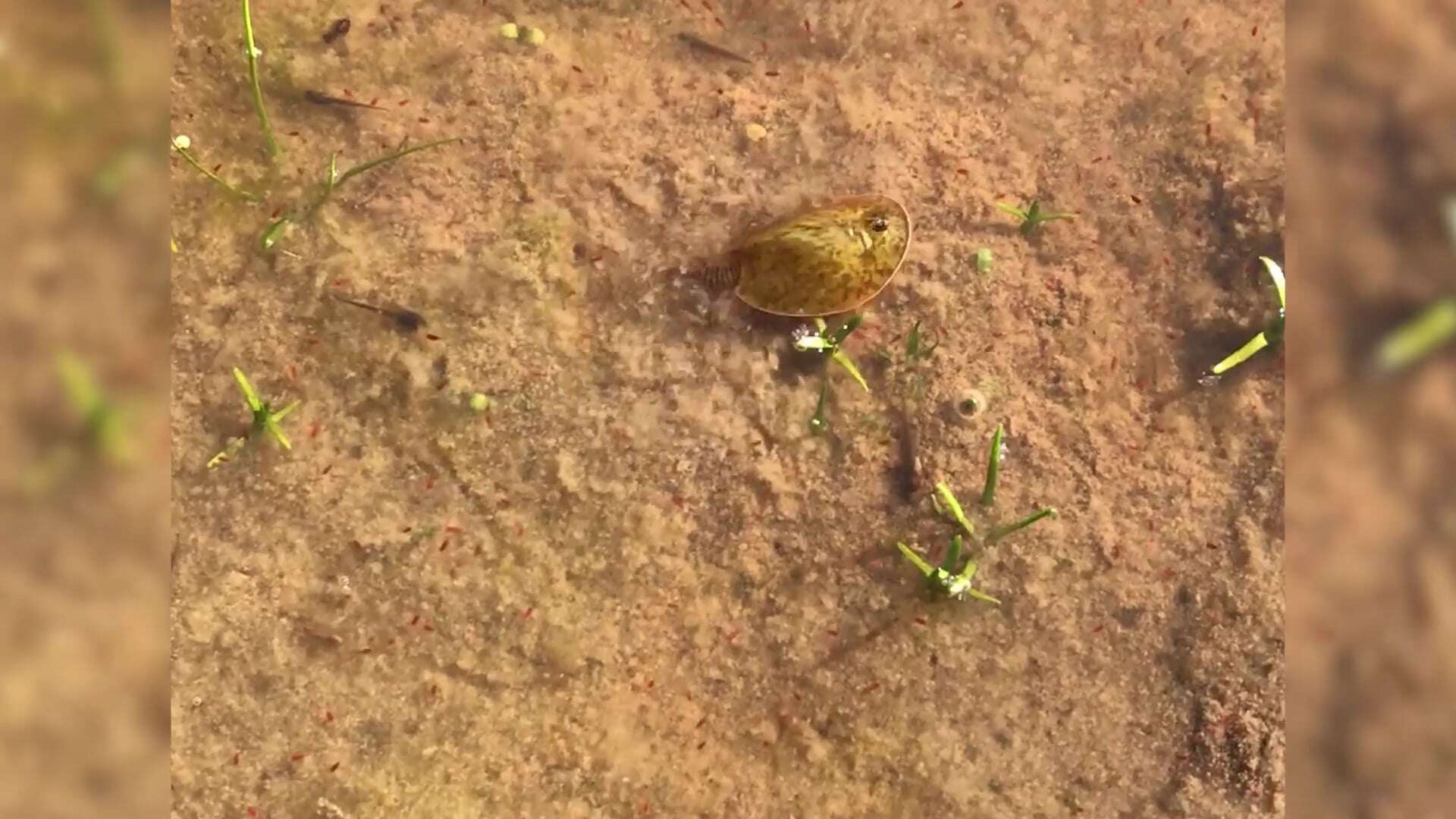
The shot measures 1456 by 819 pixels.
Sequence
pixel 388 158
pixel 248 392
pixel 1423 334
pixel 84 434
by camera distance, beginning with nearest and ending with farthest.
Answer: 1. pixel 1423 334
2. pixel 84 434
3. pixel 248 392
4. pixel 388 158

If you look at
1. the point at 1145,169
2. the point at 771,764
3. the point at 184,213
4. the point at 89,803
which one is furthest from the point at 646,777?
the point at 1145,169

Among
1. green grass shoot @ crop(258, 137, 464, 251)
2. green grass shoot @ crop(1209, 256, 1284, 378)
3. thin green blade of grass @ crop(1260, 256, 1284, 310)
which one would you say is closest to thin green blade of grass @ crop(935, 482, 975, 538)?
green grass shoot @ crop(1209, 256, 1284, 378)

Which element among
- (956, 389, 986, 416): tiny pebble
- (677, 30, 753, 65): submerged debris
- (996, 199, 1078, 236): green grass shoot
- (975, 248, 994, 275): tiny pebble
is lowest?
(956, 389, 986, 416): tiny pebble

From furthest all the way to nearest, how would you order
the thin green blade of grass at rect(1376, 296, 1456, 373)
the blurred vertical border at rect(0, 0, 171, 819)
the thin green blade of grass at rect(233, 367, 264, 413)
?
the thin green blade of grass at rect(233, 367, 264, 413), the blurred vertical border at rect(0, 0, 171, 819), the thin green blade of grass at rect(1376, 296, 1456, 373)

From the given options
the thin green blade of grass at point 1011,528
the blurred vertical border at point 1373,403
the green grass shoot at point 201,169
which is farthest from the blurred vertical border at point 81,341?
the thin green blade of grass at point 1011,528

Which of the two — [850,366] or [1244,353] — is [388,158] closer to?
[850,366]

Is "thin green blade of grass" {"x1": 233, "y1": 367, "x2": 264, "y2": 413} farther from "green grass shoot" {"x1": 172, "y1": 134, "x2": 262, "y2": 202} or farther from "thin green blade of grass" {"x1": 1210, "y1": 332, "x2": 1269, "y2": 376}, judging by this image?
"thin green blade of grass" {"x1": 1210, "y1": 332, "x2": 1269, "y2": 376}

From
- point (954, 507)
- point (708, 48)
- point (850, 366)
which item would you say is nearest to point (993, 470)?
point (954, 507)
